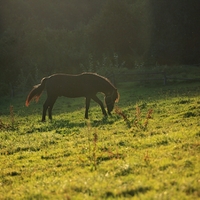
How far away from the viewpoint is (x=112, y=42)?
4584cm

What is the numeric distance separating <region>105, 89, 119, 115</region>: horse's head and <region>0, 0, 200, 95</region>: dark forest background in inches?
966

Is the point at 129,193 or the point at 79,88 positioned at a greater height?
the point at 79,88

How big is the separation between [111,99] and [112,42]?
3223cm

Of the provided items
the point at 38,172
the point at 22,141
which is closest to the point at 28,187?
the point at 38,172

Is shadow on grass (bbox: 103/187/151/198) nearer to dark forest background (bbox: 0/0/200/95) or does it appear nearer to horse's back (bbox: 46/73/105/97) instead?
horse's back (bbox: 46/73/105/97)

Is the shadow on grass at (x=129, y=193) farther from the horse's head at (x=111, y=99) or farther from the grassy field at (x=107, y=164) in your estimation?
the horse's head at (x=111, y=99)

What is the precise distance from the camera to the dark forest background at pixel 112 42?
4188 centimetres

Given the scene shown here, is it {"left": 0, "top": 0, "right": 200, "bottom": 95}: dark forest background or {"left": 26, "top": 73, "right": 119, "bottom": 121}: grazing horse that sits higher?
{"left": 0, "top": 0, "right": 200, "bottom": 95}: dark forest background

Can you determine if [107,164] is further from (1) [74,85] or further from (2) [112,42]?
(2) [112,42]

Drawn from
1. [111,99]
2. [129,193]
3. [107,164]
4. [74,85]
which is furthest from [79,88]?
[129,193]

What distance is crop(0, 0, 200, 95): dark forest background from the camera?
4188 cm

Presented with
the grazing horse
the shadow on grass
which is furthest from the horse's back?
the shadow on grass

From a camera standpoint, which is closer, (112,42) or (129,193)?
(129,193)

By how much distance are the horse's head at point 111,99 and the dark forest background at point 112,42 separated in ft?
80.5
